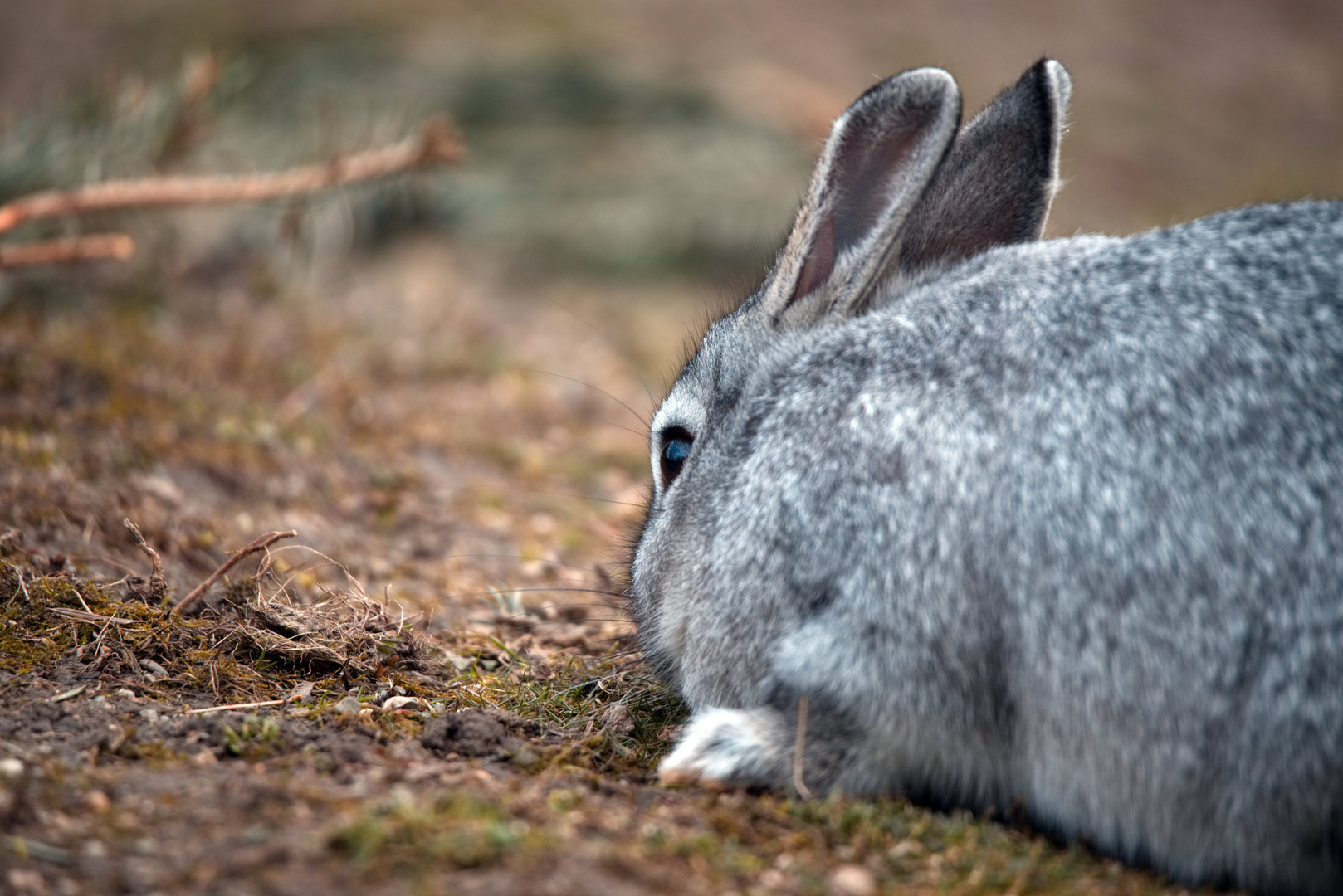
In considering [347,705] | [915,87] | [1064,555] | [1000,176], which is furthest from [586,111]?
[1064,555]

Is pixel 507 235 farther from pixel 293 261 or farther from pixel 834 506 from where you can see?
pixel 834 506

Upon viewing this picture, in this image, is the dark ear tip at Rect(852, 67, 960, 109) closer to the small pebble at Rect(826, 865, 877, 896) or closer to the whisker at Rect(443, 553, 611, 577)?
the small pebble at Rect(826, 865, 877, 896)

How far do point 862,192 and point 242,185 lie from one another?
4184 mm

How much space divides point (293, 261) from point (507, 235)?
228cm

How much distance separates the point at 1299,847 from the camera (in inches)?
116

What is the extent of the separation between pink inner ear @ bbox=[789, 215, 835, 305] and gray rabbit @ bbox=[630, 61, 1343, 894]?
11.3 inches

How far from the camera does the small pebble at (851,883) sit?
277 cm

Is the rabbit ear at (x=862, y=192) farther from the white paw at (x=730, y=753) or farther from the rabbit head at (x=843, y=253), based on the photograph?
the white paw at (x=730, y=753)

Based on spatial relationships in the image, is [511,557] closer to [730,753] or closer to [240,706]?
[240,706]

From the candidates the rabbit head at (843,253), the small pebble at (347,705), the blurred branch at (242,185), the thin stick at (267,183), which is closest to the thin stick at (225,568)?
the small pebble at (347,705)

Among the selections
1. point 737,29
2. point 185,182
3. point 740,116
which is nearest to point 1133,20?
point 737,29

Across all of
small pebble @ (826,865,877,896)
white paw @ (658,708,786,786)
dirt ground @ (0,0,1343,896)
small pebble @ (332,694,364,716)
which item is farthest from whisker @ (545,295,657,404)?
small pebble @ (826,865,877,896)

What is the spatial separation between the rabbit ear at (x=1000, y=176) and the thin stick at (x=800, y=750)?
5.68 feet

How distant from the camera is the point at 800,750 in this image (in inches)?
132
